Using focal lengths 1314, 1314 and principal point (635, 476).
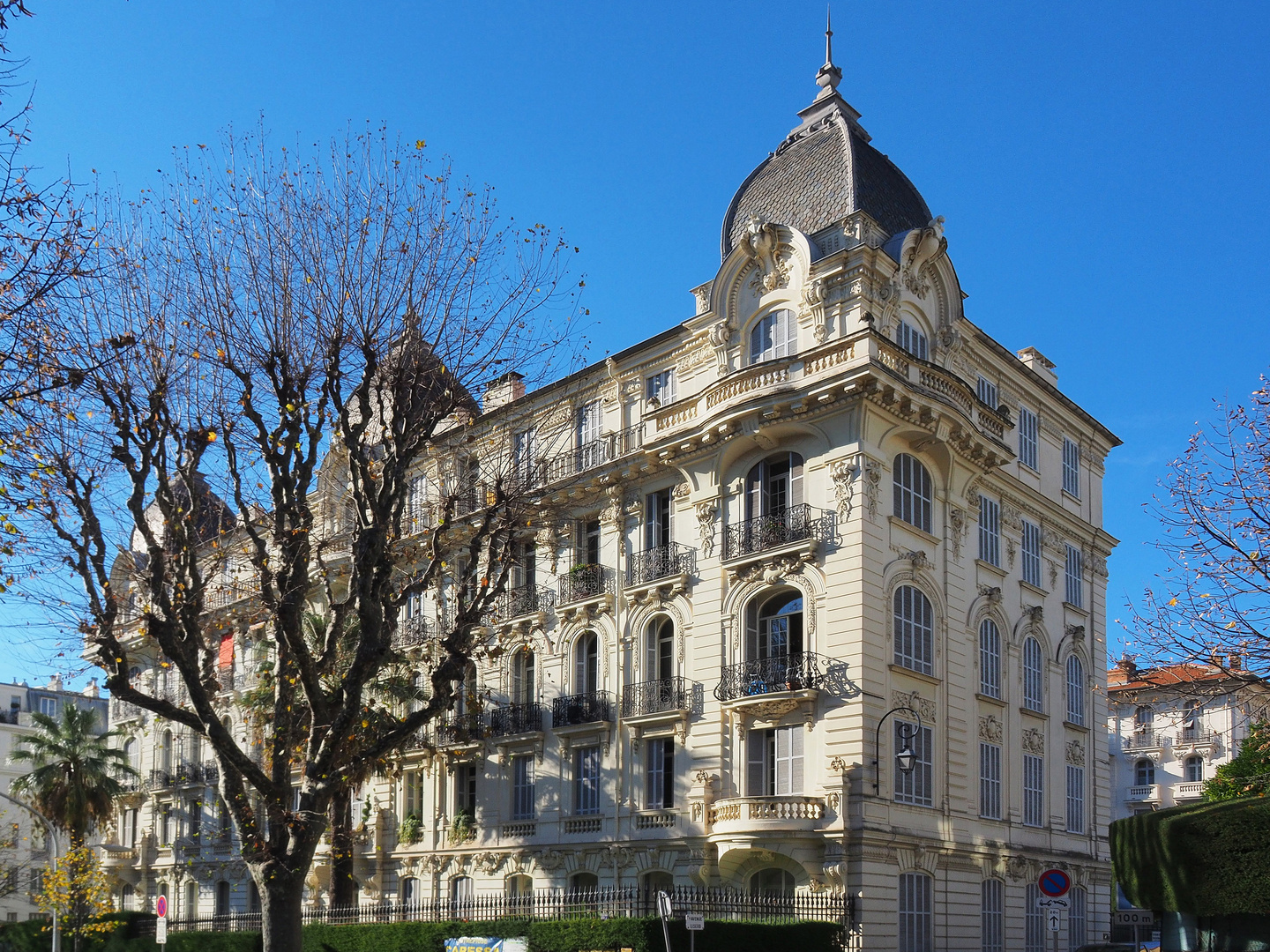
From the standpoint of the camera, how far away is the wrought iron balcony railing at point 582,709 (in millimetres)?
32469

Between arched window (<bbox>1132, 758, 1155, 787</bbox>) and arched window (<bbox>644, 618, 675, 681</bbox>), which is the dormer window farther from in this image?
arched window (<bbox>1132, 758, 1155, 787</bbox>)

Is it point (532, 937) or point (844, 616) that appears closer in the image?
point (532, 937)

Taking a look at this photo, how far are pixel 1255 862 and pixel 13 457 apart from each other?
56.2 ft

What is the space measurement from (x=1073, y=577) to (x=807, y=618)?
12.2 metres

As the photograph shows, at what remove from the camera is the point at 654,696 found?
31.3m

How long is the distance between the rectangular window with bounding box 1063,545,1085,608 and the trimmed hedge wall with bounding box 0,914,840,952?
14.8 metres

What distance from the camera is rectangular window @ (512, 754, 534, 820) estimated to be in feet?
112

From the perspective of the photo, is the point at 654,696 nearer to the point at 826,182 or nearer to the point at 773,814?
the point at 773,814

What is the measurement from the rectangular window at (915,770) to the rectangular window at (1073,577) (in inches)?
375

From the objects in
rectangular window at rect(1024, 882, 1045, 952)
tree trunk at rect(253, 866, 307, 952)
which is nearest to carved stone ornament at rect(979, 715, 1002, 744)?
rectangular window at rect(1024, 882, 1045, 952)

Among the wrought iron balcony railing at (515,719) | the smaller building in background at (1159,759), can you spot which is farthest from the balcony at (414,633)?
the smaller building in background at (1159,759)

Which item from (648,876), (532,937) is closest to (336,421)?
(532,937)

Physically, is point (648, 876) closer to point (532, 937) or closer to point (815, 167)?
point (532, 937)

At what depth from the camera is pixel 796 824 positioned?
2650cm
